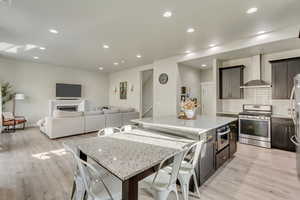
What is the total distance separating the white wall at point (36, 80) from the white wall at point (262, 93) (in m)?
7.41

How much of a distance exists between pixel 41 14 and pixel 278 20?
485 centimetres

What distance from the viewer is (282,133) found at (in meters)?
3.75

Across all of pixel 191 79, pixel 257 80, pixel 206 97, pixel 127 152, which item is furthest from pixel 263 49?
pixel 127 152

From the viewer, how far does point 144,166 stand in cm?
108

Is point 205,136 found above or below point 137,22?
below

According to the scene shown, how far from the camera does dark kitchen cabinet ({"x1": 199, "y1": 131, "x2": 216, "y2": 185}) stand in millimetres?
2099

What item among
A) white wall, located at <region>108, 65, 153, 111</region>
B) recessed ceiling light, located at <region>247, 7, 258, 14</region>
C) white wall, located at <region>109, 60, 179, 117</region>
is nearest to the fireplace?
white wall, located at <region>108, 65, 153, 111</region>

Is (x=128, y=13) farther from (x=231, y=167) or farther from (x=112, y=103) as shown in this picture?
(x=112, y=103)

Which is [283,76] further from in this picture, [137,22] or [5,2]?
[5,2]

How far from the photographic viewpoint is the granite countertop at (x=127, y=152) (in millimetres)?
1058

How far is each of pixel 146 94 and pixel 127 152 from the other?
23.2ft

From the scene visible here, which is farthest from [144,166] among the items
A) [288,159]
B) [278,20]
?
[278,20]

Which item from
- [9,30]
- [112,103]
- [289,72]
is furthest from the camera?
[112,103]

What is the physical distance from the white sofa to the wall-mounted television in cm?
255
